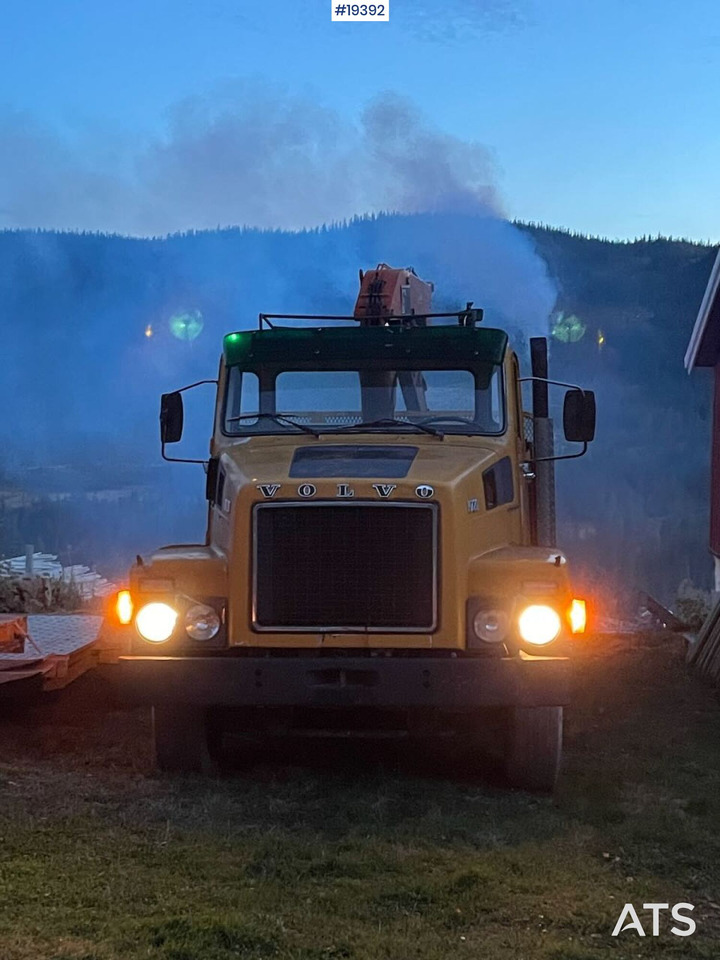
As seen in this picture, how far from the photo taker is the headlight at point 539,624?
601 centimetres

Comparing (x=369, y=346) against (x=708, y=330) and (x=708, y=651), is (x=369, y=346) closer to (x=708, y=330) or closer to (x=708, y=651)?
(x=708, y=651)

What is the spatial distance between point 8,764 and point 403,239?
1622 inches

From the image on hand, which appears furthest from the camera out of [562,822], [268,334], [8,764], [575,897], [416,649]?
[268,334]

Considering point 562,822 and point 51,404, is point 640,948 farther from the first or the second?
point 51,404

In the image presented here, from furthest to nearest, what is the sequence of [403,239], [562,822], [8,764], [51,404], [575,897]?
[51,404]
[403,239]
[8,764]
[562,822]
[575,897]

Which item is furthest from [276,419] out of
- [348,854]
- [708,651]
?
[708,651]

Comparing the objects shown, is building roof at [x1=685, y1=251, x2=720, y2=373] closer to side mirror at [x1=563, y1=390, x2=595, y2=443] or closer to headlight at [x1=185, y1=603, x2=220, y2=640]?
side mirror at [x1=563, y1=390, x2=595, y2=443]

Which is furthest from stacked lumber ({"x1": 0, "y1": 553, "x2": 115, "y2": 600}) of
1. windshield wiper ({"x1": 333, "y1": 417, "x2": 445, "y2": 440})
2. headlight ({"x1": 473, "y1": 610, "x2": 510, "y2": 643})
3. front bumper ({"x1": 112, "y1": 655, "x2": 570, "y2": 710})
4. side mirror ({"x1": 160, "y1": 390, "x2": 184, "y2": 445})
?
headlight ({"x1": 473, "y1": 610, "x2": 510, "y2": 643})

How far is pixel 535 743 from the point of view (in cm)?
610

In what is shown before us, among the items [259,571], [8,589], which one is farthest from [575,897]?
[8,589]

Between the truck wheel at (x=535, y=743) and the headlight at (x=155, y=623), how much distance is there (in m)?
1.87

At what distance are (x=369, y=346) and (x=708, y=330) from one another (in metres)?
10.2

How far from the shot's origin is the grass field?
161 inches

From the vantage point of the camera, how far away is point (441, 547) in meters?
6.08
